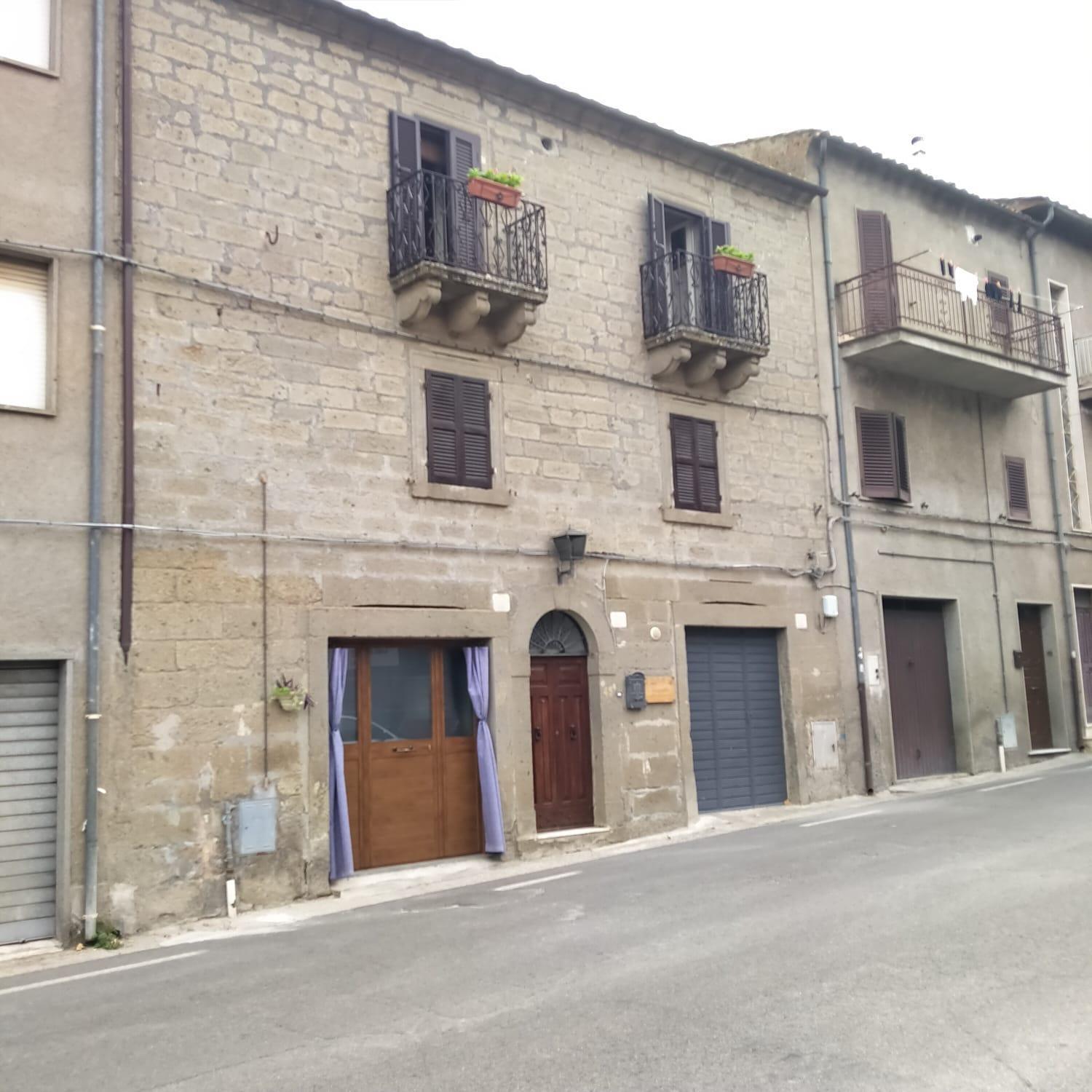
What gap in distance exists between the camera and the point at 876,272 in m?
17.8

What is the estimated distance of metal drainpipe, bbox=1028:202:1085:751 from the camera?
2078 cm

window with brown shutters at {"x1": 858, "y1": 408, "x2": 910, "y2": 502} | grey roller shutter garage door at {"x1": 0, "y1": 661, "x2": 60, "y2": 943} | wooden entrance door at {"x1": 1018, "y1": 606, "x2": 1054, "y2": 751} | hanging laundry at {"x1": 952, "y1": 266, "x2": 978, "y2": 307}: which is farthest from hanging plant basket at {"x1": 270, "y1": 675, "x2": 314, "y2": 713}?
wooden entrance door at {"x1": 1018, "y1": 606, "x2": 1054, "y2": 751}

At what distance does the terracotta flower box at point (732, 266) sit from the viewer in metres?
15.1

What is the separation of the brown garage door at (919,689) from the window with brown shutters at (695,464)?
14.2 feet

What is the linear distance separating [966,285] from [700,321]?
6149 mm

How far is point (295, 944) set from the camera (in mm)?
8695

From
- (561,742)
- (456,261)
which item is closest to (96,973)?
(561,742)

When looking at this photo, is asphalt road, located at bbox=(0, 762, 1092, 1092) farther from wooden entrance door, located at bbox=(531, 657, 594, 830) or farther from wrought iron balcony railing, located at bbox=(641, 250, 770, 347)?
wrought iron balcony railing, located at bbox=(641, 250, 770, 347)

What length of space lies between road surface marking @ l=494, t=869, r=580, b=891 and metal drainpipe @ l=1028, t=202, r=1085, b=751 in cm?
1325

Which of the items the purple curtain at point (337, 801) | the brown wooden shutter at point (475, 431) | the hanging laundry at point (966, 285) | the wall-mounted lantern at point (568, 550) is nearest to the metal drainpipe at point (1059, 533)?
the hanging laundry at point (966, 285)

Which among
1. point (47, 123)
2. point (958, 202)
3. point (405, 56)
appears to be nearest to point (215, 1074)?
point (47, 123)

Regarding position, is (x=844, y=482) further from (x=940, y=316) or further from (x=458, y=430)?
(x=458, y=430)

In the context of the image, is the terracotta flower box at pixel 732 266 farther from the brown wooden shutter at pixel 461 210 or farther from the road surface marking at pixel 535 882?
the road surface marking at pixel 535 882

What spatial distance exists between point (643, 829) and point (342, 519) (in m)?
5.36
